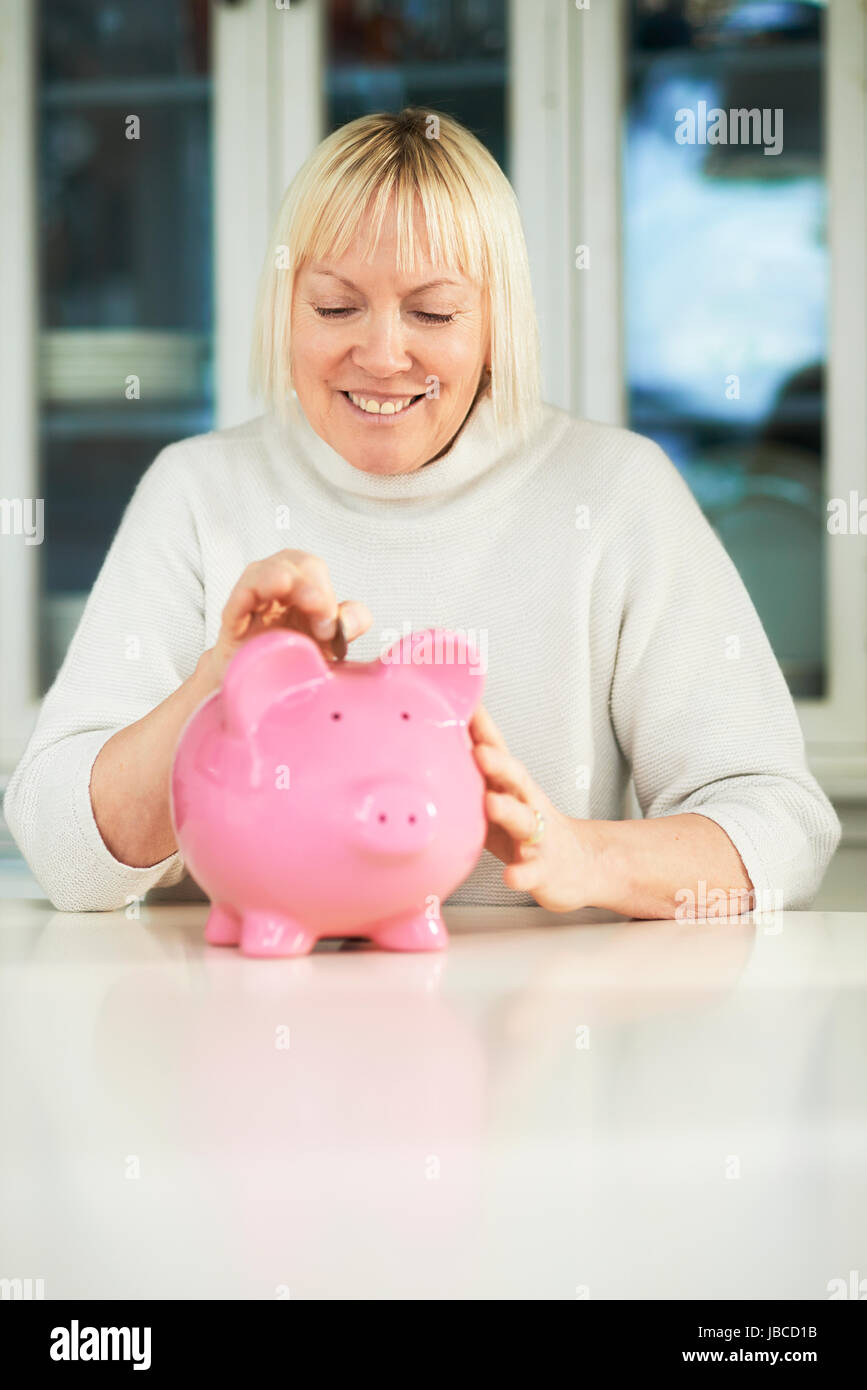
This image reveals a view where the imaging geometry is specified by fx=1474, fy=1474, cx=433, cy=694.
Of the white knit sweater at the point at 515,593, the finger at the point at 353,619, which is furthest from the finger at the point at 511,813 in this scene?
the white knit sweater at the point at 515,593

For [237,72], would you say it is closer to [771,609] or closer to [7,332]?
[7,332]

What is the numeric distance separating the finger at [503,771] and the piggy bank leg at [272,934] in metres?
0.14

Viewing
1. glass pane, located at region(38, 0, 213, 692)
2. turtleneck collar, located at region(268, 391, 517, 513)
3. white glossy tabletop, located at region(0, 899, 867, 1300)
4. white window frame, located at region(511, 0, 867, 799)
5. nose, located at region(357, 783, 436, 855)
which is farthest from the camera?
glass pane, located at region(38, 0, 213, 692)

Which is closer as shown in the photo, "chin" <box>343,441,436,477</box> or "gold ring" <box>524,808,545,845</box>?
"gold ring" <box>524,808,545,845</box>

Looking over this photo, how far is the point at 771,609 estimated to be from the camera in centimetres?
192

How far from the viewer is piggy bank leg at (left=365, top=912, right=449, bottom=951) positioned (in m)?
A: 0.86

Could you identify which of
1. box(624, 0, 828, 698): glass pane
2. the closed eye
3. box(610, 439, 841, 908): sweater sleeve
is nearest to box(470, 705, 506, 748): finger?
box(610, 439, 841, 908): sweater sleeve

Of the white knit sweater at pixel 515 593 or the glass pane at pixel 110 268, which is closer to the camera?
the white knit sweater at pixel 515 593

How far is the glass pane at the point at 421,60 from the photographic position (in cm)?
190

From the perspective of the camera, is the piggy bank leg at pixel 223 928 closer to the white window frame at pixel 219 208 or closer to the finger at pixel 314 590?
the finger at pixel 314 590

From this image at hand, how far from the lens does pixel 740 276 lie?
6.24 feet

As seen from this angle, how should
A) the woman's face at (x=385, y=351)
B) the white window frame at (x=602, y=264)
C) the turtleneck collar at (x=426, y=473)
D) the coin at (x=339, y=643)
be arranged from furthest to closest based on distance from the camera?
the white window frame at (x=602, y=264) → the turtleneck collar at (x=426, y=473) → the woman's face at (x=385, y=351) → the coin at (x=339, y=643)

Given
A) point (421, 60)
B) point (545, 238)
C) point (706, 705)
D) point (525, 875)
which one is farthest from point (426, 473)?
point (421, 60)

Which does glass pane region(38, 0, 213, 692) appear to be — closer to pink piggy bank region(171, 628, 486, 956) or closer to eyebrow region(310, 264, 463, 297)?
eyebrow region(310, 264, 463, 297)
